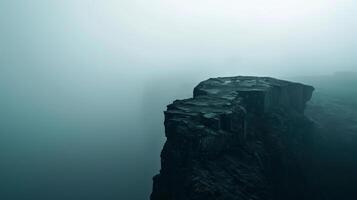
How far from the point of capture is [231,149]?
2653 inches

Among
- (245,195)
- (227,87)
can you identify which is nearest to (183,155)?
(245,195)

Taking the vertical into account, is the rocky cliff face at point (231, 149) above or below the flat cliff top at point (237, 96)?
below

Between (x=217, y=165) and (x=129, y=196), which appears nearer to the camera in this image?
(x=217, y=165)

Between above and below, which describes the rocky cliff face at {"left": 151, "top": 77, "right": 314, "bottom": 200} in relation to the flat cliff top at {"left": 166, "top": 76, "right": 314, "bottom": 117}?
below

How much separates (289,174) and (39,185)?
553ft

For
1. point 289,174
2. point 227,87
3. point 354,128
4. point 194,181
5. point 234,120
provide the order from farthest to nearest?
point 354,128
point 227,87
point 289,174
point 234,120
point 194,181

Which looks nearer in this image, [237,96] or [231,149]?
[231,149]

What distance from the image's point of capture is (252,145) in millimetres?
75438

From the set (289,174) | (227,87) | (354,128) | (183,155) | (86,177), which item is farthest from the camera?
(86,177)

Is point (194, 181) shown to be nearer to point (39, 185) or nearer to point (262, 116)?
point (262, 116)

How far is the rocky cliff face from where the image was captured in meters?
56.4

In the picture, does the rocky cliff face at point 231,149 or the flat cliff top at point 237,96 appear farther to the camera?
the flat cliff top at point 237,96

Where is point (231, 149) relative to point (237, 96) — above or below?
below

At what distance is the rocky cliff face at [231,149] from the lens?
5638cm
